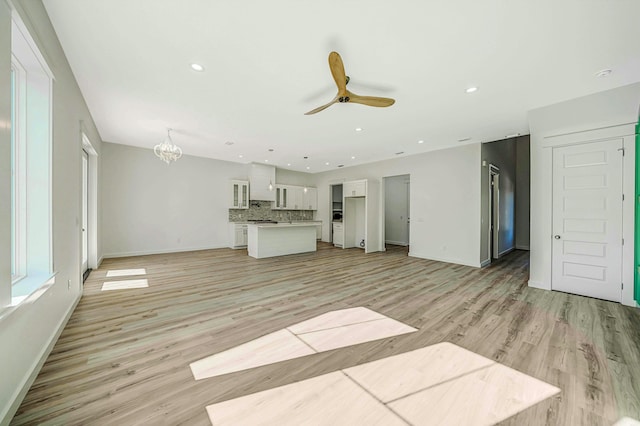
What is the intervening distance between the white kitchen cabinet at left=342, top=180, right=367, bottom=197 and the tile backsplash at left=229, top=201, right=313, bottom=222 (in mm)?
2519

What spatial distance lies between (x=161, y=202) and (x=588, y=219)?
9.14 m

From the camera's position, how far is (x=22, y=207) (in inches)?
80.8

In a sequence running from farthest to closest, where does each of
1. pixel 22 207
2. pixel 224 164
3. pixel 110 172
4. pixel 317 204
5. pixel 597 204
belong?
pixel 317 204 < pixel 224 164 < pixel 110 172 < pixel 597 204 < pixel 22 207

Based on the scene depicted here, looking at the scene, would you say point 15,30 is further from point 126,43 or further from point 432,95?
point 432,95

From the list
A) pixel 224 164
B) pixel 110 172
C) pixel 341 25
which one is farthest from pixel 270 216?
pixel 341 25

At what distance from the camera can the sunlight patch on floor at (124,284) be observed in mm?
3870

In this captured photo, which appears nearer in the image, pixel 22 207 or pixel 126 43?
pixel 22 207

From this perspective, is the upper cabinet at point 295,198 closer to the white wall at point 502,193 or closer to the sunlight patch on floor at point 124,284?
the sunlight patch on floor at point 124,284

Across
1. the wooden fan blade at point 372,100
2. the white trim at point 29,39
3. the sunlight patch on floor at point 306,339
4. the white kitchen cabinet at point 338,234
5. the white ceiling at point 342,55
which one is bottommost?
the sunlight patch on floor at point 306,339

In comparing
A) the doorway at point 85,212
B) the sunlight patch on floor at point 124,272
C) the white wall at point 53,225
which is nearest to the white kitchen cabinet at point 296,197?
the sunlight patch on floor at point 124,272

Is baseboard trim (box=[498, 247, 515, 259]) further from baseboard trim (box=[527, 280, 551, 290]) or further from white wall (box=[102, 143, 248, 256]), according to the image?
white wall (box=[102, 143, 248, 256])

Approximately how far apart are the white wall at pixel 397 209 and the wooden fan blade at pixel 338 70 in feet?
22.4

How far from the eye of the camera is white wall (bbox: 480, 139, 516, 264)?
562 cm

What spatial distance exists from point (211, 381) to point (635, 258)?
5.25 m
